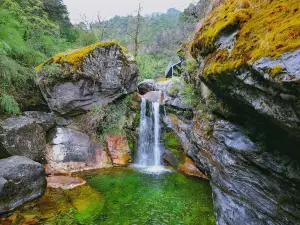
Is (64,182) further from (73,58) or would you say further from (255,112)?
(255,112)

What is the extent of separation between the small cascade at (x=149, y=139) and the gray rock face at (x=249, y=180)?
7014mm

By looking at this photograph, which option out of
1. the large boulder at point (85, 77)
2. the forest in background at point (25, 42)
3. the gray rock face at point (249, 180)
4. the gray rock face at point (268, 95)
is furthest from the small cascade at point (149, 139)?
the gray rock face at point (268, 95)

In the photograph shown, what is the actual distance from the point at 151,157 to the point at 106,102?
432 cm

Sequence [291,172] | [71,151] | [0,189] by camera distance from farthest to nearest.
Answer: [71,151], [0,189], [291,172]

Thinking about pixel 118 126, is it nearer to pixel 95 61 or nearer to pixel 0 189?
pixel 95 61

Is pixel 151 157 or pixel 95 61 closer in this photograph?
pixel 95 61

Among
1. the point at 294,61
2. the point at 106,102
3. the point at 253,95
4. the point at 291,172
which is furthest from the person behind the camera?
the point at 106,102

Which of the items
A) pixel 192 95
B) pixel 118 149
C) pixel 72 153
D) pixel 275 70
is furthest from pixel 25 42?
pixel 275 70

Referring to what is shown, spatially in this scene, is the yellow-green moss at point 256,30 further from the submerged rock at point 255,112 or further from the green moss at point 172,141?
the green moss at point 172,141

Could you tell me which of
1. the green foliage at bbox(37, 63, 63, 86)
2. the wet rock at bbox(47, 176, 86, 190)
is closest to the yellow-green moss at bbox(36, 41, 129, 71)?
the green foliage at bbox(37, 63, 63, 86)

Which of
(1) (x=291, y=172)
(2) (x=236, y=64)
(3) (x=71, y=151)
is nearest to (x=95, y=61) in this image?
(3) (x=71, y=151)

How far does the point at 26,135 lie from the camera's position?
9.18 metres

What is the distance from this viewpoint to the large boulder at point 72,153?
10344mm

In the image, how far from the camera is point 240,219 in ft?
14.7
